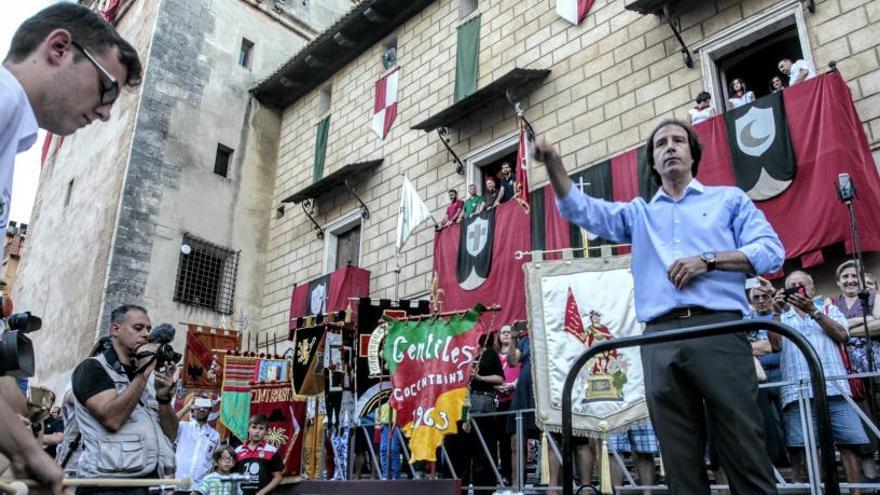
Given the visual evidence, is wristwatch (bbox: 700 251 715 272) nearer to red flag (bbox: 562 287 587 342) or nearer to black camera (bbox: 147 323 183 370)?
black camera (bbox: 147 323 183 370)

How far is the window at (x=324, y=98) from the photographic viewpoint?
17.3 meters

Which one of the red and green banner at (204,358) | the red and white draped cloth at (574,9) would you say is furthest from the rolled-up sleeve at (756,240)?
the red and green banner at (204,358)

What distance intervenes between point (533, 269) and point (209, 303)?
11975mm

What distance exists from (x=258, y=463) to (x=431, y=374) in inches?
82.9

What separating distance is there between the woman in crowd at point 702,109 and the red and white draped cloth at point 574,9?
3133mm

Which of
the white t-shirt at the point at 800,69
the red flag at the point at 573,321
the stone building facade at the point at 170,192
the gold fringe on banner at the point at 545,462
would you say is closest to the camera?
the gold fringe on banner at the point at 545,462

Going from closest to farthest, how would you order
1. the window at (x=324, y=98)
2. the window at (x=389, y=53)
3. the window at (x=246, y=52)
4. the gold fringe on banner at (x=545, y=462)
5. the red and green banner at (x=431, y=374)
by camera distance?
1. the gold fringe on banner at (x=545, y=462)
2. the red and green banner at (x=431, y=374)
3. the window at (x=389, y=53)
4. the window at (x=324, y=98)
5. the window at (x=246, y=52)

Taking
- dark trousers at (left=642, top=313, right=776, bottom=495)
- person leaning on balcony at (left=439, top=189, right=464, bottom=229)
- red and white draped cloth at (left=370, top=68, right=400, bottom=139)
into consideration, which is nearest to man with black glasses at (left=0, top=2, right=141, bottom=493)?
dark trousers at (left=642, top=313, right=776, bottom=495)

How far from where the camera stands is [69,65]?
1.78 m

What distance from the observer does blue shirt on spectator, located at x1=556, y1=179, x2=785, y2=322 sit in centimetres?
264

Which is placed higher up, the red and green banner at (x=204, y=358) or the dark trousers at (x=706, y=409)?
the red and green banner at (x=204, y=358)

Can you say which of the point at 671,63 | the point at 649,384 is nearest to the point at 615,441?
the point at 649,384

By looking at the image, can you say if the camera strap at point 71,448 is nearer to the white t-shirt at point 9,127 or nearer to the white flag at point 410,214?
the white t-shirt at point 9,127

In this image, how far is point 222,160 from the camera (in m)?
18.0
